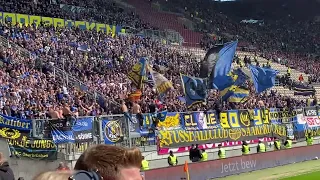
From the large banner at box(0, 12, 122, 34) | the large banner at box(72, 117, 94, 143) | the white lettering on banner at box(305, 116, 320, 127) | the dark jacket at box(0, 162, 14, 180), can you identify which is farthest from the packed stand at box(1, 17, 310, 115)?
the dark jacket at box(0, 162, 14, 180)

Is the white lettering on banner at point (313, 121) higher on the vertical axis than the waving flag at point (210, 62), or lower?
lower

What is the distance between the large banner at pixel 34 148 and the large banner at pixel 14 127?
6.8 inches

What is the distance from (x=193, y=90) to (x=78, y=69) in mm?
7056

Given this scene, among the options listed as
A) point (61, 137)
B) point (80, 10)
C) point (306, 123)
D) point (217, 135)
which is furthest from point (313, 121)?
point (80, 10)

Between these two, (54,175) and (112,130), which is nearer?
(54,175)

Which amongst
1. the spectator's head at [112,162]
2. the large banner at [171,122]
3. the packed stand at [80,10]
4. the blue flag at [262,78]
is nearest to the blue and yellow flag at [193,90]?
the large banner at [171,122]

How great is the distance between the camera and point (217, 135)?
2638cm

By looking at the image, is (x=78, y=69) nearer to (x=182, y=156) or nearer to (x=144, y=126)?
(x=182, y=156)

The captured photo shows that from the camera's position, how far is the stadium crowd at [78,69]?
2306 cm

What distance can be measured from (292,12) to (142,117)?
195ft

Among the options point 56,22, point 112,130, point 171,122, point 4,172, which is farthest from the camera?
point 56,22

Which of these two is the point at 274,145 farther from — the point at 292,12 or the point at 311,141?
the point at 292,12

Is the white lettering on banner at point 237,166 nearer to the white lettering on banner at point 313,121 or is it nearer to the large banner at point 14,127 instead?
the white lettering on banner at point 313,121

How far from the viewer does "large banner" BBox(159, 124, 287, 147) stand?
24064 millimetres
